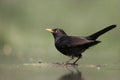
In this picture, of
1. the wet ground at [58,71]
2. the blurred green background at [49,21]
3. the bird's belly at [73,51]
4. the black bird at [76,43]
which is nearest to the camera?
the wet ground at [58,71]

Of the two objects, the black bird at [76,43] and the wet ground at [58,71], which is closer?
the wet ground at [58,71]

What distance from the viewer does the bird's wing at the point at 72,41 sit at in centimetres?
894

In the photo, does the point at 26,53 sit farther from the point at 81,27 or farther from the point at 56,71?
the point at 56,71

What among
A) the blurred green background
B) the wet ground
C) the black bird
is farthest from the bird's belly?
the blurred green background

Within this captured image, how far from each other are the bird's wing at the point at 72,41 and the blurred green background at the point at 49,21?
6.81 feet

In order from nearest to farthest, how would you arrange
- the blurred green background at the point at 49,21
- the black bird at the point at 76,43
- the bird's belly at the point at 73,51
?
the black bird at the point at 76,43 → the bird's belly at the point at 73,51 → the blurred green background at the point at 49,21

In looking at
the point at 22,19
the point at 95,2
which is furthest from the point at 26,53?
the point at 95,2

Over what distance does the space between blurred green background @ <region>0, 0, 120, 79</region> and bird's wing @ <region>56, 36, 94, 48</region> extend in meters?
2.08

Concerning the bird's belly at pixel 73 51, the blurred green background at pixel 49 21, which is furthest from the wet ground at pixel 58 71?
the blurred green background at pixel 49 21

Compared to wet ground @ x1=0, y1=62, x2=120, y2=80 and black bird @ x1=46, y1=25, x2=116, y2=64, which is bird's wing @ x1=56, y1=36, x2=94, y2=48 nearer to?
black bird @ x1=46, y1=25, x2=116, y2=64

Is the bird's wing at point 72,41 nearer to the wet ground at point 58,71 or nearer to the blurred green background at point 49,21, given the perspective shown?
the wet ground at point 58,71

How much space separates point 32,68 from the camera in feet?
27.4

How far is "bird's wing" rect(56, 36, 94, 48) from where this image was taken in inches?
352

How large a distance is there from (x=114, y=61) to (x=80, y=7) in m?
3.56
